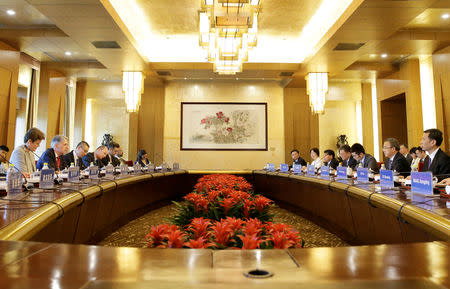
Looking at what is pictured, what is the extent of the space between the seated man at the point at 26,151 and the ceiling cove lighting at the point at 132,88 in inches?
128

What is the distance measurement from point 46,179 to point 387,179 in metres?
2.81

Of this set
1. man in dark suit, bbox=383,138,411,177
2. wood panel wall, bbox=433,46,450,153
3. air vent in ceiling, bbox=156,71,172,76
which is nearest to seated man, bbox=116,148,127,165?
air vent in ceiling, bbox=156,71,172,76

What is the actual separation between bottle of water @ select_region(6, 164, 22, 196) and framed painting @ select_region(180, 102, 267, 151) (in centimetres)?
662

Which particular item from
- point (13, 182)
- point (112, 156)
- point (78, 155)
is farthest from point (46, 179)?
point (112, 156)

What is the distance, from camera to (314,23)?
5461mm

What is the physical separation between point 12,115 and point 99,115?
445 cm

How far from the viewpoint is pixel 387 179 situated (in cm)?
253

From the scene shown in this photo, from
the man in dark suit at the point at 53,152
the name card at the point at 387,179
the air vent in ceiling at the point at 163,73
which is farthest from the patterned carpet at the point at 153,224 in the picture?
the air vent in ceiling at the point at 163,73

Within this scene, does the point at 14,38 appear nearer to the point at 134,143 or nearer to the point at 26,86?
the point at 26,86

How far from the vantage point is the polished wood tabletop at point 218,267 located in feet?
1.95

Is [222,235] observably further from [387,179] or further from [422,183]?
[387,179]

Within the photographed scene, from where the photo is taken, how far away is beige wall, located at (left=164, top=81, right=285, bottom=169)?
8.58 m

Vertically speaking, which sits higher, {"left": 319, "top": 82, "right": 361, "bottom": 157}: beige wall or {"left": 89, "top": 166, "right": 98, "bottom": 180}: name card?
{"left": 319, "top": 82, "right": 361, "bottom": 157}: beige wall

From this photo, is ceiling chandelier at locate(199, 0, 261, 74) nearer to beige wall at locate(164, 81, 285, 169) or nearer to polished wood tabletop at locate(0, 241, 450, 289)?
polished wood tabletop at locate(0, 241, 450, 289)
